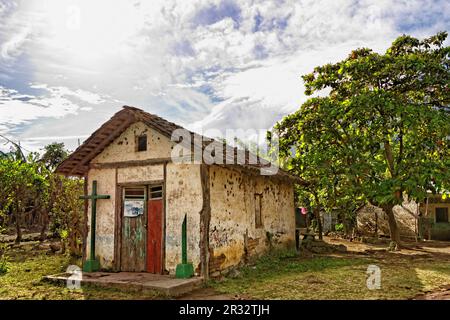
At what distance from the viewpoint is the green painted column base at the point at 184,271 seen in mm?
9672

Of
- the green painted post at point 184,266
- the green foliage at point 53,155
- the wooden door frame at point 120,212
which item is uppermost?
the green foliage at point 53,155

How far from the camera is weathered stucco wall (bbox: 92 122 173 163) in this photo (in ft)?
36.1

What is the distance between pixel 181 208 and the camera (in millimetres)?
10430

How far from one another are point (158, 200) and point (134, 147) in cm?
181

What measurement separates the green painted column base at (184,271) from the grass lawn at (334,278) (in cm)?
64

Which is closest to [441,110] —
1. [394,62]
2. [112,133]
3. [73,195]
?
[394,62]

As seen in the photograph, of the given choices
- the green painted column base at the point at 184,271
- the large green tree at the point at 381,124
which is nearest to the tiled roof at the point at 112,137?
the green painted column base at the point at 184,271

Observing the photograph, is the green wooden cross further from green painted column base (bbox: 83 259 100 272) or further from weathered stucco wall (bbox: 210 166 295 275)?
weathered stucco wall (bbox: 210 166 295 275)

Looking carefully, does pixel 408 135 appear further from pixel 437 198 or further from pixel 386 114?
pixel 437 198

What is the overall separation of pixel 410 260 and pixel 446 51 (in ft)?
26.1

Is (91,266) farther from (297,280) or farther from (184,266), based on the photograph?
(297,280)

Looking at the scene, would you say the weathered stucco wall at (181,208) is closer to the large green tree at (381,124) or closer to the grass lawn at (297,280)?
the grass lawn at (297,280)

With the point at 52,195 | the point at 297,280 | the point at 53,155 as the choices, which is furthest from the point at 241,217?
the point at 53,155

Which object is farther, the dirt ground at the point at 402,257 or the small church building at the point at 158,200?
the small church building at the point at 158,200
